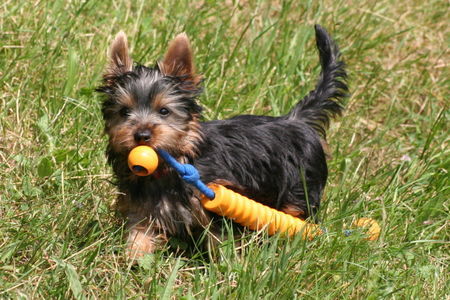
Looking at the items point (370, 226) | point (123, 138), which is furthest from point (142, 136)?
point (370, 226)

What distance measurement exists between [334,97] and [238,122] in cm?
73

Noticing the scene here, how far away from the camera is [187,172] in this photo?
13.5 feet

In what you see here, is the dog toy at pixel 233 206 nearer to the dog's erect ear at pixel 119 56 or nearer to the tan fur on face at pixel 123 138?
the tan fur on face at pixel 123 138

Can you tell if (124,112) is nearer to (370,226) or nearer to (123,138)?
(123,138)

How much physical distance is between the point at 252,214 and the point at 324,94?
1.10m

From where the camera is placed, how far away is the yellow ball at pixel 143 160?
3895 millimetres

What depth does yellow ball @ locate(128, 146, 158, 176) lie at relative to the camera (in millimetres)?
3895

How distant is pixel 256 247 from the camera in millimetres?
4078

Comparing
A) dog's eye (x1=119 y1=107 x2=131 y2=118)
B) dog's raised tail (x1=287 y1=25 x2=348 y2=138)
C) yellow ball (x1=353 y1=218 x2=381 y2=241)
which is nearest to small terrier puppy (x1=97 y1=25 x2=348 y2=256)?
dog's eye (x1=119 y1=107 x2=131 y2=118)

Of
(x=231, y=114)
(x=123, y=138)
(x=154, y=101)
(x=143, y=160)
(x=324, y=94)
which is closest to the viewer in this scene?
(x=143, y=160)

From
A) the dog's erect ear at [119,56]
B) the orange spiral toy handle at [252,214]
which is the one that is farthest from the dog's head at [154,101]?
the orange spiral toy handle at [252,214]

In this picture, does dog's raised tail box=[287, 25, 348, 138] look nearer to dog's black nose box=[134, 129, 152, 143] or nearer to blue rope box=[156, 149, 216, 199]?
blue rope box=[156, 149, 216, 199]

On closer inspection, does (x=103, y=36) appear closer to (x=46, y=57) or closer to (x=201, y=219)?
(x=46, y=57)

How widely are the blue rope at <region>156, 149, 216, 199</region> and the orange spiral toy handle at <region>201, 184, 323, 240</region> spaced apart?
0.09 metres
